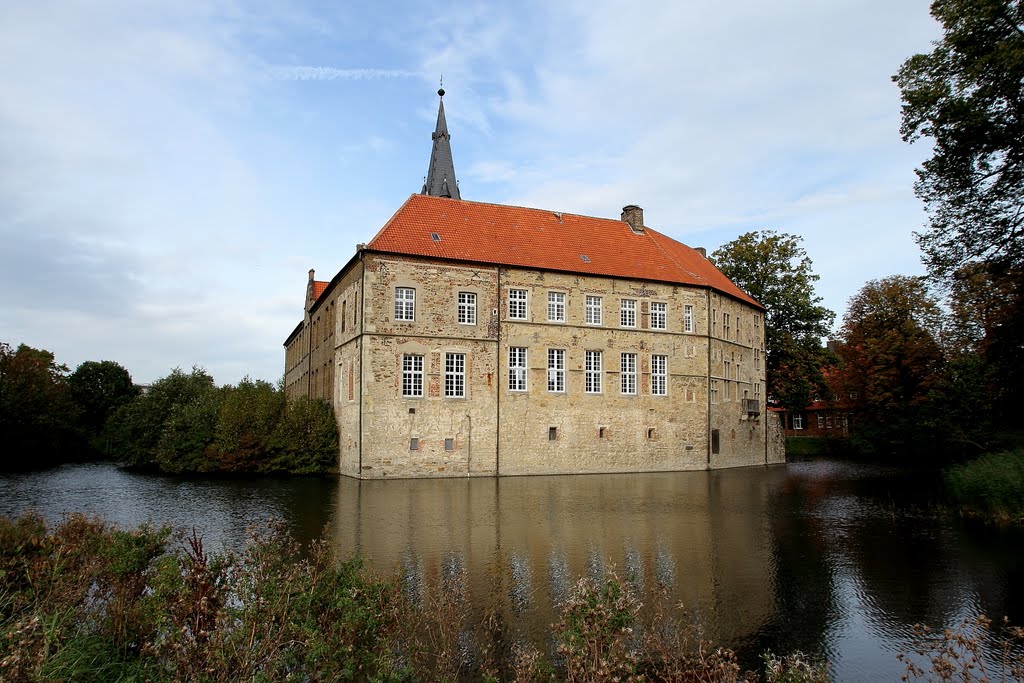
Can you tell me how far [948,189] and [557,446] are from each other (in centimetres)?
1595

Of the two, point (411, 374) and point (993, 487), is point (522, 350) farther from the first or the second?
point (993, 487)

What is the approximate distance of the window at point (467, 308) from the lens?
26641mm

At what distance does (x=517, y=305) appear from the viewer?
27.7m

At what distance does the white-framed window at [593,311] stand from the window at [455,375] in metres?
5.85

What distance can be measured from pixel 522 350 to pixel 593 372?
133 inches

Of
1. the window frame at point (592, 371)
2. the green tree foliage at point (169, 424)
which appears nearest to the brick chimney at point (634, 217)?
the window frame at point (592, 371)

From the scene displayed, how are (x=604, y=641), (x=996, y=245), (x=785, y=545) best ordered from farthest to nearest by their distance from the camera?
(x=996, y=245) → (x=785, y=545) → (x=604, y=641)

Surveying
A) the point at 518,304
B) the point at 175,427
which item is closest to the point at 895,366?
the point at 518,304

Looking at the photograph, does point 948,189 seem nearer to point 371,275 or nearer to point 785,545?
point 785,545

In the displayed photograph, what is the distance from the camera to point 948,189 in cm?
1792

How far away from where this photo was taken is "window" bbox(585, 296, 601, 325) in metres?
29.0

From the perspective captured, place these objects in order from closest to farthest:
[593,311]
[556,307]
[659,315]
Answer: [556,307]
[593,311]
[659,315]

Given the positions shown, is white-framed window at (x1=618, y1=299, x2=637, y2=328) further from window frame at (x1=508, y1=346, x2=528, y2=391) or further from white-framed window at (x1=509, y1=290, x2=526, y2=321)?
window frame at (x1=508, y1=346, x2=528, y2=391)

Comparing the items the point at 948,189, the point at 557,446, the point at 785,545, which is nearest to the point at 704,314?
the point at 557,446
